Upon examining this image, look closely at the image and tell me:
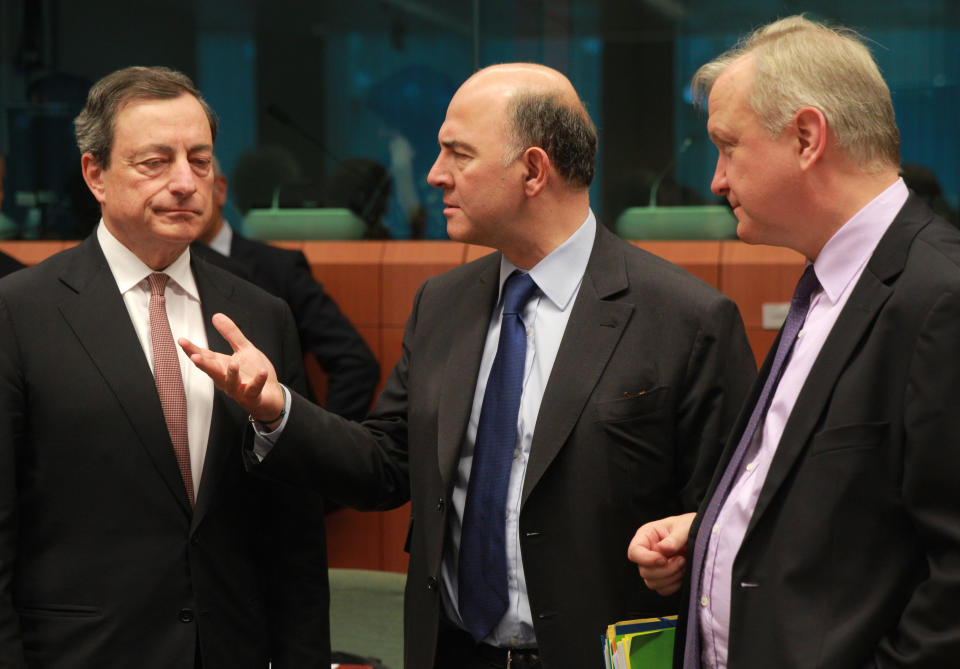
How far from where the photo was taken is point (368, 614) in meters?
4.86

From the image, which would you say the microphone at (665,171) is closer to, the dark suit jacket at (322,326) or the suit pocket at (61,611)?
the dark suit jacket at (322,326)

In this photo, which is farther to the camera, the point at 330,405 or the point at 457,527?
the point at 330,405

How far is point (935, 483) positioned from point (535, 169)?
1.11 meters

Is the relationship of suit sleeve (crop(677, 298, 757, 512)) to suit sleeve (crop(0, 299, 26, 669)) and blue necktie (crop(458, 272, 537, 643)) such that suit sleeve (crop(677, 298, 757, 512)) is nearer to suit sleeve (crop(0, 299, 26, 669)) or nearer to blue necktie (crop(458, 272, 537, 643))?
blue necktie (crop(458, 272, 537, 643))

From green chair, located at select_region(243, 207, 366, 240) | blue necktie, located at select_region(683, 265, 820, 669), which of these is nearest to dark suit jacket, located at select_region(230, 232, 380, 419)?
green chair, located at select_region(243, 207, 366, 240)

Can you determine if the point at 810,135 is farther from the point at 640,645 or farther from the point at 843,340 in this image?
the point at 640,645

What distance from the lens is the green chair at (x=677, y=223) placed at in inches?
198

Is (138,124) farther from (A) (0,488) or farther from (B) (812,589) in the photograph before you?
(B) (812,589)

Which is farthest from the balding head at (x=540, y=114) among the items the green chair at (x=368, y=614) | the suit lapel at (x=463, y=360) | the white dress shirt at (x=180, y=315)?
the green chair at (x=368, y=614)

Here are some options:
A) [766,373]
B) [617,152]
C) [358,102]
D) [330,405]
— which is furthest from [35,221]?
[766,373]

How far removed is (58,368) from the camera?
2.14m

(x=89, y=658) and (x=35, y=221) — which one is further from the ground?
(x=35, y=221)

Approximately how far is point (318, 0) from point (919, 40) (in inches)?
110

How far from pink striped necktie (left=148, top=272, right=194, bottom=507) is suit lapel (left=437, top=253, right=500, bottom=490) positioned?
484 mm
